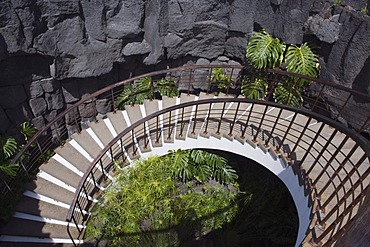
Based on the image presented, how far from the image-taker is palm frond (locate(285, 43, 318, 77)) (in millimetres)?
5426

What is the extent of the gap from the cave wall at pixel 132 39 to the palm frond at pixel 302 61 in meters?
0.15

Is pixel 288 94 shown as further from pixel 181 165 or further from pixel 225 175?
pixel 181 165

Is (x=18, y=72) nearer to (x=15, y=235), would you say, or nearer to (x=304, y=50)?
(x=15, y=235)

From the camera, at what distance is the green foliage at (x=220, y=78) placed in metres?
6.76

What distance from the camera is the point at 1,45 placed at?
4848 mm

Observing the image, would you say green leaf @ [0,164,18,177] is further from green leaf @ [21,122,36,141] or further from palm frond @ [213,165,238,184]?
palm frond @ [213,165,238,184]

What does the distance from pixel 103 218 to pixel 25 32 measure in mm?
3165

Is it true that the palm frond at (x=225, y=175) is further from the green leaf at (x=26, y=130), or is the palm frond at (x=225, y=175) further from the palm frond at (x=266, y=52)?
the green leaf at (x=26, y=130)

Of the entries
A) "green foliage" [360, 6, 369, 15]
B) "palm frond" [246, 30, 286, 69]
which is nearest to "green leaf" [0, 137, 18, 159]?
"palm frond" [246, 30, 286, 69]

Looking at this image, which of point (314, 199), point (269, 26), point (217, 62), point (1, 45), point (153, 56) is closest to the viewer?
point (314, 199)

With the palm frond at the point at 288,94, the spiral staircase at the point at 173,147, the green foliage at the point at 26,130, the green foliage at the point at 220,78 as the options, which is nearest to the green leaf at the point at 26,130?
the green foliage at the point at 26,130

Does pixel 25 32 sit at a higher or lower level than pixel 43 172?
higher

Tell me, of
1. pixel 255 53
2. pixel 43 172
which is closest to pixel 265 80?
pixel 255 53

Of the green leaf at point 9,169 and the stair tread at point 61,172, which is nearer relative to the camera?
the green leaf at point 9,169
